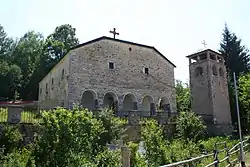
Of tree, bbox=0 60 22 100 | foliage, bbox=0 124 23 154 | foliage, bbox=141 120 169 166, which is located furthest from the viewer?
tree, bbox=0 60 22 100

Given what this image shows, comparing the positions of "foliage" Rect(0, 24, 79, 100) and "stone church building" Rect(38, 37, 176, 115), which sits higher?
"foliage" Rect(0, 24, 79, 100)

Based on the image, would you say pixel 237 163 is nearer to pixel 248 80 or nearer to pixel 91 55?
pixel 91 55

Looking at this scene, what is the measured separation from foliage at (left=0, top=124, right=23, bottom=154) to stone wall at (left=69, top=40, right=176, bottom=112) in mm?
8037

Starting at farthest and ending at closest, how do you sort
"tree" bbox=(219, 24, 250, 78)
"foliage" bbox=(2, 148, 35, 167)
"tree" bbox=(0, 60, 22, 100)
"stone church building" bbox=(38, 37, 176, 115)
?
"tree" bbox=(0, 60, 22, 100)
"tree" bbox=(219, 24, 250, 78)
"stone church building" bbox=(38, 37, 176, 115)
"foliage" bbox=(2, 148, 35, 167)

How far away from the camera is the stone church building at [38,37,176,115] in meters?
22.2

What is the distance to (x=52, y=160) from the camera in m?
9.70

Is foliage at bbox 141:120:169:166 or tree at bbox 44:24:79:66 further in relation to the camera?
tree at bbox 44:24:79:66

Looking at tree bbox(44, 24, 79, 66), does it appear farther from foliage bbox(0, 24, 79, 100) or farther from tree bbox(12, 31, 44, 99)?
tree bbox(12, 31, 44, 99)

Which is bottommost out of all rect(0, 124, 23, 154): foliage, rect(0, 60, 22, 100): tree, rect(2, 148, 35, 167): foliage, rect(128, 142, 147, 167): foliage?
rect(128, 142, 147, 167): foliage

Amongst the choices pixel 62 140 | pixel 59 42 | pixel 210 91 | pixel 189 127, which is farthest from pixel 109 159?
pixel 59 42

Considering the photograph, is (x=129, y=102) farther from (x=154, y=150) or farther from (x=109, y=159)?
(x=109, y=159)

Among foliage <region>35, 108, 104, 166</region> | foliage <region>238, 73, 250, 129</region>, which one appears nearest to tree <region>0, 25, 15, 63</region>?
foliage <region>238, 73, 250, 129</region>

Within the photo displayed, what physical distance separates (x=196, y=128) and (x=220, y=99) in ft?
22.8

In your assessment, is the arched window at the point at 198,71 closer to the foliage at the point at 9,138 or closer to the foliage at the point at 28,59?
the foliage at the point at 9,138
